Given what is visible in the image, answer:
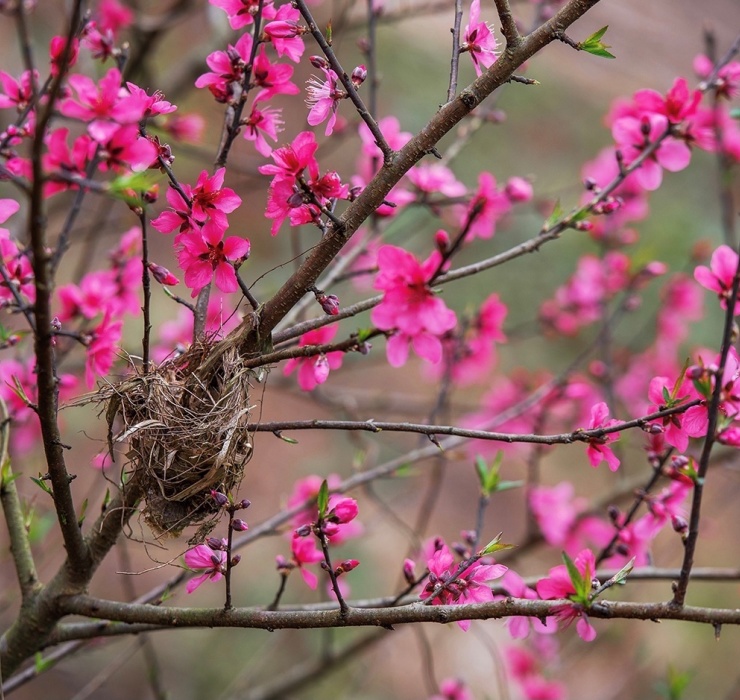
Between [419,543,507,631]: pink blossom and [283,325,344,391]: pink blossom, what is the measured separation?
1.24 ft

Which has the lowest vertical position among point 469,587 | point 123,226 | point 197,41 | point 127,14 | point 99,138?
point 469,587

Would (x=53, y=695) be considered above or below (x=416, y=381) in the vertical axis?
below

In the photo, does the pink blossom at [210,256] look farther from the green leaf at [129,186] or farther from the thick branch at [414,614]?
the thick branch at [414,614]

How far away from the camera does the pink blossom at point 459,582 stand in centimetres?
132

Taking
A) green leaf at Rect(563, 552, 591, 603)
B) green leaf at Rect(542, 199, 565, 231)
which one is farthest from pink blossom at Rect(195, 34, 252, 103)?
green leaf at Rect(563, 552, 591, 603)

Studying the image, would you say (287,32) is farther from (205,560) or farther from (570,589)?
(570,589)

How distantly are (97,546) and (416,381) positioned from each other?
4.51m

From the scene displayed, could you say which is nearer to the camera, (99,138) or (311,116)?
(99,138)

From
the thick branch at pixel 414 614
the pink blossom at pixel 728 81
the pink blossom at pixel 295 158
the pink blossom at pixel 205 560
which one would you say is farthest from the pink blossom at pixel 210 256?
the pink blossom at pixel 728 81

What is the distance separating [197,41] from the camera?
6.79 metres

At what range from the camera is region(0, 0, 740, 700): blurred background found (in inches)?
138

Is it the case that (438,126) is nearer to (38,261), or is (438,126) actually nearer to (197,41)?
(38,261)

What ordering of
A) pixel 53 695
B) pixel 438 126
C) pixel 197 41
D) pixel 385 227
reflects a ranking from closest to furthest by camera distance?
pixel 438 126
pixel 385 227
pixel 53 695
pixel 197 41

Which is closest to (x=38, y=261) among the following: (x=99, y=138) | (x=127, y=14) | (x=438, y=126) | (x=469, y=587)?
(x=99, y=138)
